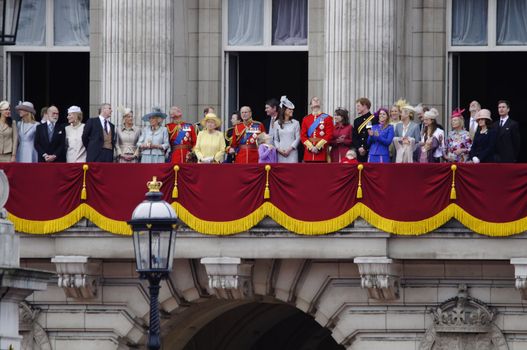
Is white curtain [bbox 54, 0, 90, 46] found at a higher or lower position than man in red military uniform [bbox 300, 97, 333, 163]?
higher

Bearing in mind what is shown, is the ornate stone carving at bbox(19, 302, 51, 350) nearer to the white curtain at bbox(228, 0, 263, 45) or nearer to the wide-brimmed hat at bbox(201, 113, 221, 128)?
the wide-brimmed hat at bbox(201, 113, 221, 128)

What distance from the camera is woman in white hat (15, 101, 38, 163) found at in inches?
2169

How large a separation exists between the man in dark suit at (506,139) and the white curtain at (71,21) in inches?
442

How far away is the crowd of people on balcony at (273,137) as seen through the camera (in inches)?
2092

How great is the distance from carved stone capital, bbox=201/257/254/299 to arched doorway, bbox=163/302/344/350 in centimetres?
258

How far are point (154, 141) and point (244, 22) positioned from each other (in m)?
5.64

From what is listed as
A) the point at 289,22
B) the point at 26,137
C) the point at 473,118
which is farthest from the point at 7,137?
the point at 473,118

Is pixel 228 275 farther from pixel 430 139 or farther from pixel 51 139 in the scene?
pixel 430 139

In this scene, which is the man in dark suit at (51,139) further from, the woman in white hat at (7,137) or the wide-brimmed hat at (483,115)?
the wide-brimmed hat at (483,115)

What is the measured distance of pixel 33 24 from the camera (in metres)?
60.0

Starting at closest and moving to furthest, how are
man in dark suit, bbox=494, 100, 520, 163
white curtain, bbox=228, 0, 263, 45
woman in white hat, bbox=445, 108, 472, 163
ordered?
man in dark suit, bbox=494, 100, 520, 163 < woman in white hat, bbox=445, 108, 472, 163 < white curtain, bbox=228, 0, 263, 45

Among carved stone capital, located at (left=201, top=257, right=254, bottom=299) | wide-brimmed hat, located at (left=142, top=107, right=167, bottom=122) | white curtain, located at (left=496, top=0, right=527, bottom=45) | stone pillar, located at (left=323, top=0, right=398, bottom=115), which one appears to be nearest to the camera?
carved stone capital, located at (left=201, top=257, right=254, bottom=299)

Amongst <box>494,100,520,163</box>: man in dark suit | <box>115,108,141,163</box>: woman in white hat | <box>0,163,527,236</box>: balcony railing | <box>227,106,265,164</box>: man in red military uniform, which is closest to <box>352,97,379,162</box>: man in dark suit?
<box>0,163,527,236</box>: balcony railing

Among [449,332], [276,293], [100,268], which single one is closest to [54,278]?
[100,268]
